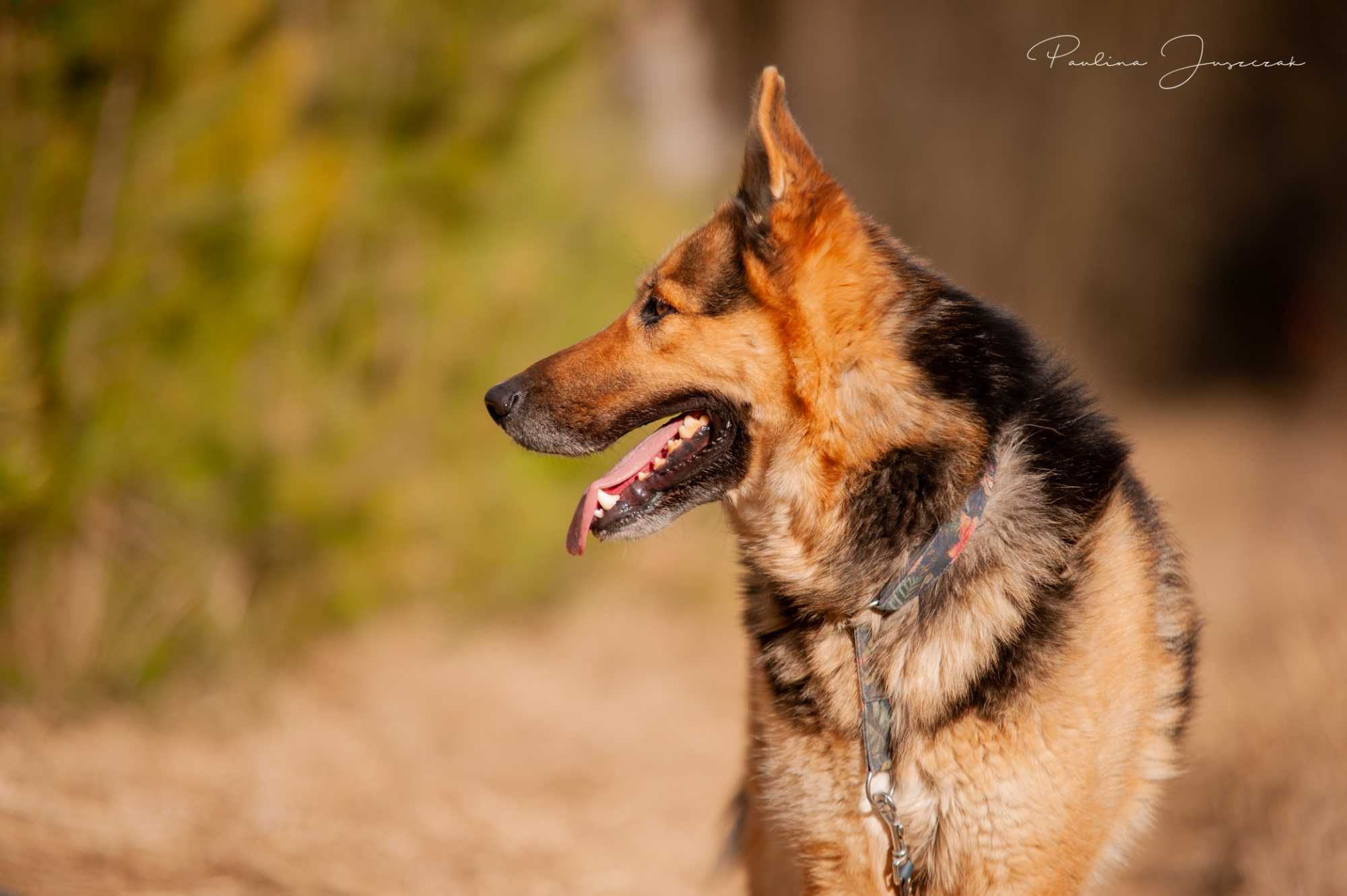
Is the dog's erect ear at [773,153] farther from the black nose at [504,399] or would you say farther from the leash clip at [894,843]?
the leash clip at [894,843]

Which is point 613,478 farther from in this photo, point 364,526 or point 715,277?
point 364,526

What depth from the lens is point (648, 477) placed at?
2.98 m

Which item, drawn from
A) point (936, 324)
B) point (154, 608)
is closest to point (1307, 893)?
point (936, 324)

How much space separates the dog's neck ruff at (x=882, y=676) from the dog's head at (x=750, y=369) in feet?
0.85

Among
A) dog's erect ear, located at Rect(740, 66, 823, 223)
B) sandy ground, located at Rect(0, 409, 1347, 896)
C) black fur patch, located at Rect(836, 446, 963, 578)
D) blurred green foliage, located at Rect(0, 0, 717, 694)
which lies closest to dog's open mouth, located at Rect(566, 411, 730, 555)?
black fur patch, located at Rect(836, 446, 963, 578)

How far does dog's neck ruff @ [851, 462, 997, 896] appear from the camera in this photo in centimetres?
255

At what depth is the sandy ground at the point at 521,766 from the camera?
13.3ft

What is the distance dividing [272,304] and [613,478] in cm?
300

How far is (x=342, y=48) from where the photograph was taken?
5562 mm

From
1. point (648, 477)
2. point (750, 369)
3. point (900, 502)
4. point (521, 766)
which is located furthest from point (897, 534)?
point (521, 766)

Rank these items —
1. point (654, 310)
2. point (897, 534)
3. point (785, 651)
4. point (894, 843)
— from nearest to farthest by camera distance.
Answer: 1. point (894, 843)
2. point (897, 534)
3. point (785, 651)
4. point (654, 310)

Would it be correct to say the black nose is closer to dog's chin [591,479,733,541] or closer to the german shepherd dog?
the german shepherd dog

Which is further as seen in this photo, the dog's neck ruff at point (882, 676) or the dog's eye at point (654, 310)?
the dog's eye at point (654, 310)

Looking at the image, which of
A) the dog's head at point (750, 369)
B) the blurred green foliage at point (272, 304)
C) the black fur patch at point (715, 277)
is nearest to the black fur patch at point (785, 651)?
the dog's head at point (750, 369)
